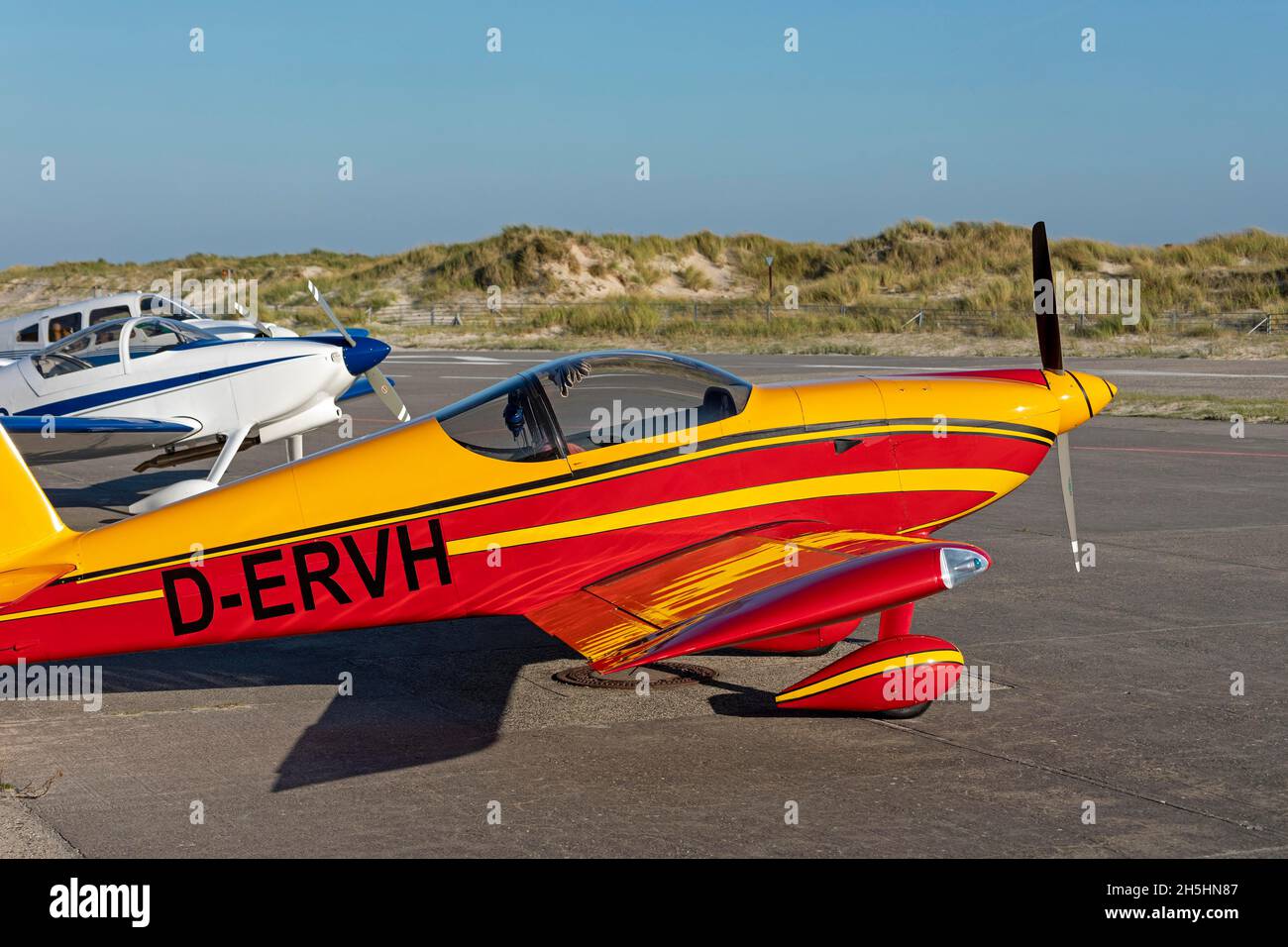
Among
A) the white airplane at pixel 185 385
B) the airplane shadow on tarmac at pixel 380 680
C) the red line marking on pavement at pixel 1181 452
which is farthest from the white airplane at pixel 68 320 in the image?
the red line marking on pavement at pixel 1181 452

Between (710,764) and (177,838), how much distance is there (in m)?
2.49

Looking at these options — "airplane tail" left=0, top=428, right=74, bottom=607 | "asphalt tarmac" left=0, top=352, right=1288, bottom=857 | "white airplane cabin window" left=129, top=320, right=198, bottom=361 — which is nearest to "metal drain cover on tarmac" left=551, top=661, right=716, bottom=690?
"asphalt tarmac" left=0, top=352, right=1288, bottom=857

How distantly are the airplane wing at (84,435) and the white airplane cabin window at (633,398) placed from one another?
23.1ft

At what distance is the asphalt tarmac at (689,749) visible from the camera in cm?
543

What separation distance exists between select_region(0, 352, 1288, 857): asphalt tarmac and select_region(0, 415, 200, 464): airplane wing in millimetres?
4950

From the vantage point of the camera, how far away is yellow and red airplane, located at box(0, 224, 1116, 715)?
668cm

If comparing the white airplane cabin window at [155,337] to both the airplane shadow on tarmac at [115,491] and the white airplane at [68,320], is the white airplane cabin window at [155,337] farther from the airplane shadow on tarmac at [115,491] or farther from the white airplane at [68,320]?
the white airplane at [68,320]

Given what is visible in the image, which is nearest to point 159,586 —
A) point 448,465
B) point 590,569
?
point 448,465

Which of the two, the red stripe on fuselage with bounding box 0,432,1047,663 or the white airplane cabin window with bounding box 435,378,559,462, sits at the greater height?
the white airplane cabin window with bounding box 435,378,559,462

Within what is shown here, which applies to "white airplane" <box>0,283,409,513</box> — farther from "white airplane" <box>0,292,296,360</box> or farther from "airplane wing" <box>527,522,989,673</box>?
"airplane wing" <box>527,522,989,673</box>

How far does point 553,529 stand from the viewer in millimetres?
7188

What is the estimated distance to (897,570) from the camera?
5.57m

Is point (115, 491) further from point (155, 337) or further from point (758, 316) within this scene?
point (758, 316)

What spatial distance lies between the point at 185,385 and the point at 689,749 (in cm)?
881
